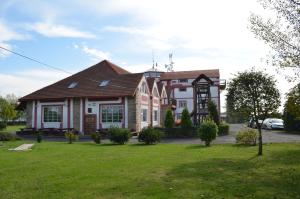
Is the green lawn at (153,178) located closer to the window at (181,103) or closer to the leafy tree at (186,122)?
the leafy tree at (186,122)

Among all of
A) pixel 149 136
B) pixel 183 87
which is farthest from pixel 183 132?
pixel 183 87

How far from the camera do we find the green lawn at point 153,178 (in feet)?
29.7

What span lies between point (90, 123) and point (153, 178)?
29.4 m

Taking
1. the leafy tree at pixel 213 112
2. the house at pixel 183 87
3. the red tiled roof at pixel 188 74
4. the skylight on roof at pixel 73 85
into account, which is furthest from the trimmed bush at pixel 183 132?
the red tiled roof at pixel 188 74

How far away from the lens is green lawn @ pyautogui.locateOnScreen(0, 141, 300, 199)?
29.7 feet

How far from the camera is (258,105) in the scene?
17.9 metres

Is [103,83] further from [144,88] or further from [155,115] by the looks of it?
[155,115]

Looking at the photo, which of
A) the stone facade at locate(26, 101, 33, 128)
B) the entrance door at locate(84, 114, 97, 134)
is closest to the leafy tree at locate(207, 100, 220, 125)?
the entrance door at locate(84, 114, 97, 134)

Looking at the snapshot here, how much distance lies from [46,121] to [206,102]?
57.0 ft

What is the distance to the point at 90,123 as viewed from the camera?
39.8 meters

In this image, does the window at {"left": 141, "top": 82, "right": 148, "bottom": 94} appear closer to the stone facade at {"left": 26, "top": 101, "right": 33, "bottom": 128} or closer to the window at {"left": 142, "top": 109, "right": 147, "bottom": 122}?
the window at {"left": 142, "top": 109, "right": 147, "bottom": 122}

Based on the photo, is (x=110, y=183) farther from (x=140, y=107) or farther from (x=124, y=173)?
(x=140, y=107)

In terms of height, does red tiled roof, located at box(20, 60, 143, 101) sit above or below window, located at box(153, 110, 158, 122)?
above

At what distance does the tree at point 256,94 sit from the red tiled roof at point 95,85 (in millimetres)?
20557
